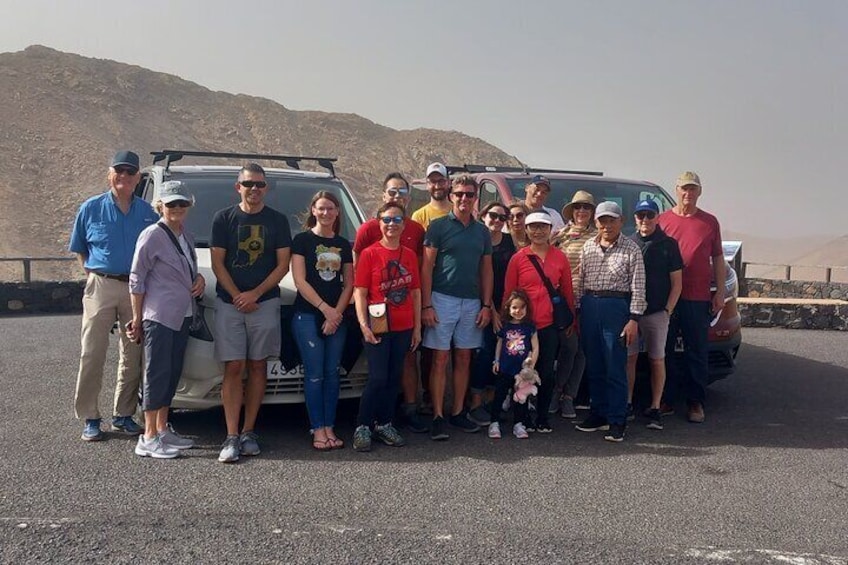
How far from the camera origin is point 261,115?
63562 mm

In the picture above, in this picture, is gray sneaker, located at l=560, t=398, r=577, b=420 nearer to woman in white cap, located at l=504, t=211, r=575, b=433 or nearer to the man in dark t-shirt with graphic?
woman in white cap, located at l=504, t=211, r=575, b=433

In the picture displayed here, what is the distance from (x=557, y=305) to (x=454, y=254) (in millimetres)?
915

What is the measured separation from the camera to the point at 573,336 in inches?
237

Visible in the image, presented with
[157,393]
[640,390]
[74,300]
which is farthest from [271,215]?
[74,300]

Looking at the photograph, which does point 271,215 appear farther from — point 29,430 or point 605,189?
point 605,189

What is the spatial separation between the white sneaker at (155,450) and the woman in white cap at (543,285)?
2.58 m

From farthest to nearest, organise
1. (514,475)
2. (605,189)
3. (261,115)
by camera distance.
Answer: (261,115) → (605,189) → (514,475)

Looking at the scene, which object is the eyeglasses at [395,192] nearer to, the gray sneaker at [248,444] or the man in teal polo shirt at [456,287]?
the man in teal polo shirt at [456,287]

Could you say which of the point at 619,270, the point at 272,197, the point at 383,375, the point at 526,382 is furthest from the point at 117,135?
the point at 619,270

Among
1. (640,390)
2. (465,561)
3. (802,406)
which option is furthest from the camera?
(640,390)

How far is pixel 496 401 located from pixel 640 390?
230 cm

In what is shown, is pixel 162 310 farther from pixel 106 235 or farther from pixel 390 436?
pixel 390 436

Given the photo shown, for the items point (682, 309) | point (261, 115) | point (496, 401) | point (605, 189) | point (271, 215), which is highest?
point (261, 115)

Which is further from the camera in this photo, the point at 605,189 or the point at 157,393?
the point at 605,189
